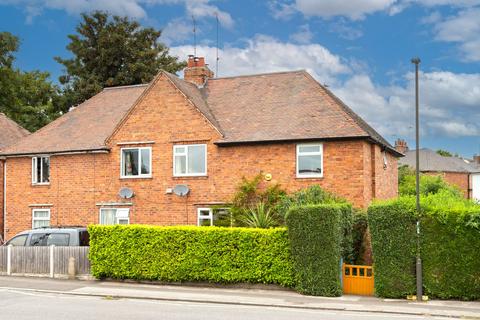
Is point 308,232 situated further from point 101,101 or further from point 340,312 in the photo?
point 101,101

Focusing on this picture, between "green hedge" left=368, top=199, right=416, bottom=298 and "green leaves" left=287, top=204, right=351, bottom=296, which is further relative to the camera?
"green leaves" left=287, top=204, right=351, bottom=296

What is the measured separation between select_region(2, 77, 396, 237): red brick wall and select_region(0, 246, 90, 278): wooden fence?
5.33 metres

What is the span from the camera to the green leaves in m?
19.0

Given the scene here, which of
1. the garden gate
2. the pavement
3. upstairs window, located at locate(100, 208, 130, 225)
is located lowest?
the pavement

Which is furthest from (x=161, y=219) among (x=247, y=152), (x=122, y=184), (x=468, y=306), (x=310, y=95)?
(x=468, y=306)

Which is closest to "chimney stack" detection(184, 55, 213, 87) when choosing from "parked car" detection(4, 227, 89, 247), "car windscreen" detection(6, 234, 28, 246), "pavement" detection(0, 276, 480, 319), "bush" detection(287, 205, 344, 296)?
"parked car" detection(4, 227, 89, 247)

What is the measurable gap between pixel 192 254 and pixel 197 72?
13474 millimetres

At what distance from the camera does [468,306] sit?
17.4 meters

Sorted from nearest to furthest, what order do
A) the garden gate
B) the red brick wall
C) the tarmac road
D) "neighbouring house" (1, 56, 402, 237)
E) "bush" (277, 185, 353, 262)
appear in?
the tarmac road
the garden gate
"bush" (277, 185, 353, 262)
the red brick wall
"neighbouring house" (1, 56, 402, 237)

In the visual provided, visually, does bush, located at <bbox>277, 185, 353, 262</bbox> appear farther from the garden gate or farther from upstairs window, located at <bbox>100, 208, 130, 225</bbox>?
upstairs window, located at <bbox>100, 208, 130, 225</bbox>

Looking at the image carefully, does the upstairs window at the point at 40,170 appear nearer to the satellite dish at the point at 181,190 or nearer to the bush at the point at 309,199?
the satellite dish at the point at 181,190

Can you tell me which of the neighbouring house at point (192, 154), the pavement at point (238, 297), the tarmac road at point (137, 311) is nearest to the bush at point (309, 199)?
the neighbouring house at point (192, 154)

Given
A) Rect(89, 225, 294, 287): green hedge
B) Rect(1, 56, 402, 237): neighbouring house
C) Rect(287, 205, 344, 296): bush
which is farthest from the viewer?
Rect(1, 56, 402, 237): neighbouring house

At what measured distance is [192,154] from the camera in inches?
1092
